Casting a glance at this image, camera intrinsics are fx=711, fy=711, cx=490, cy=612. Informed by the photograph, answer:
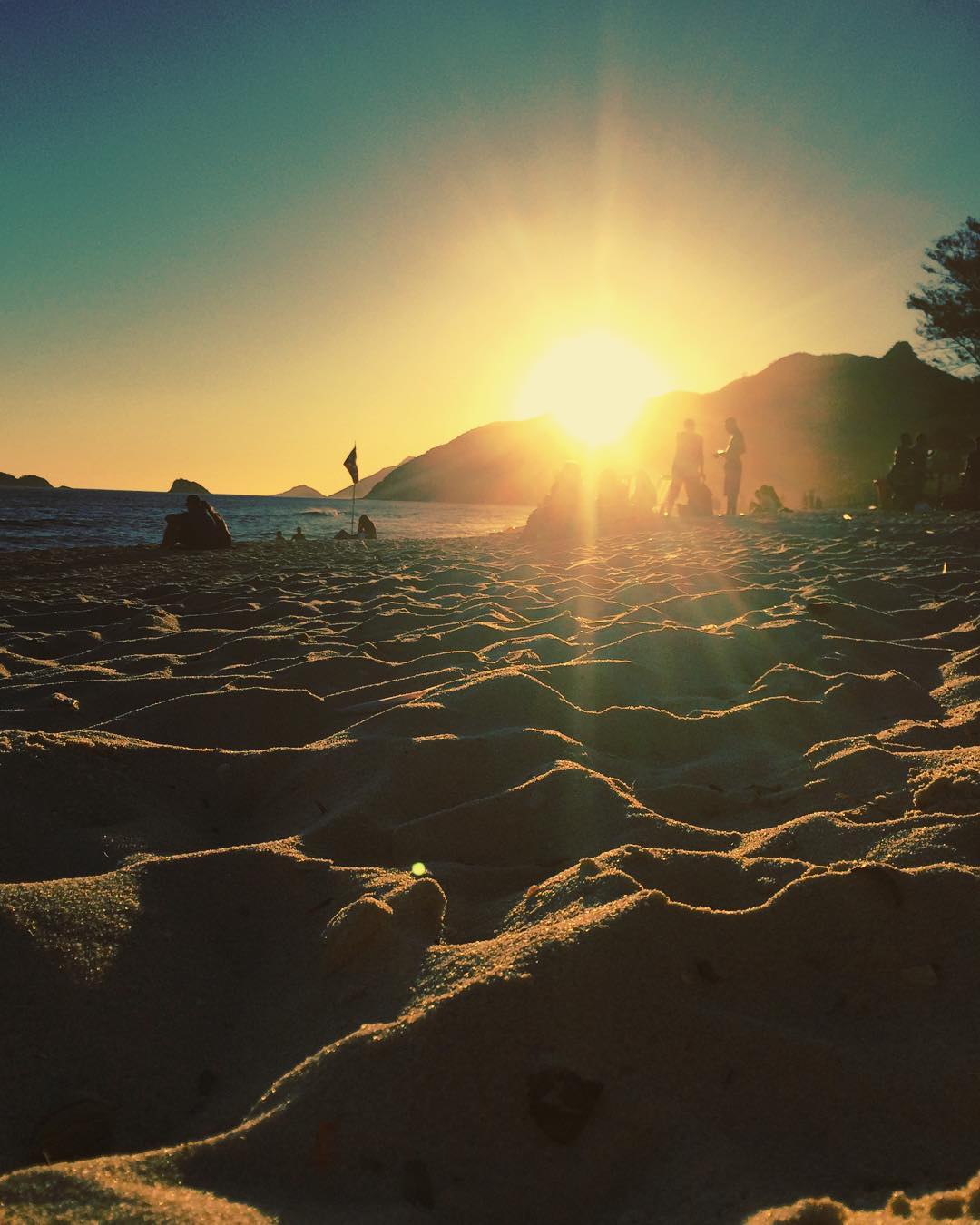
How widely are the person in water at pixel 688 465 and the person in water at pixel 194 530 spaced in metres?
9.13

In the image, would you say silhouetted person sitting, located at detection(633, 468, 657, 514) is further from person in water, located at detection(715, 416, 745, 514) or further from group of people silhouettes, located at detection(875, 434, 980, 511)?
group of people silhouettes, located at detection(875, 434, 980, 511)

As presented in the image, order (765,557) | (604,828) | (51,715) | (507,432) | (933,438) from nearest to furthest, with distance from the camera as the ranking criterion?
(604,828)
(51,715)
(765,557)
(933,438)
(507,432)

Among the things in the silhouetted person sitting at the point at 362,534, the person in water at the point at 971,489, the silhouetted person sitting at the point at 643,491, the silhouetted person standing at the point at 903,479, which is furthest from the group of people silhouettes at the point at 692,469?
the silhouetted person sitting at the point at 362,534

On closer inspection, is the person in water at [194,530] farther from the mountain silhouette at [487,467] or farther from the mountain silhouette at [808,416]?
the mountain silhouette at [487,467]

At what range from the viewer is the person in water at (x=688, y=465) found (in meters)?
14.9

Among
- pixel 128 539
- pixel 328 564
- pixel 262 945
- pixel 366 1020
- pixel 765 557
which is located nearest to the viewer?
pixel 366 1020

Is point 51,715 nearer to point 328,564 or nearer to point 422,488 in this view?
point 328,564

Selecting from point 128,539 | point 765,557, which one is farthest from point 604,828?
point 128,539

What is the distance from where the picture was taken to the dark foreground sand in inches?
30.7

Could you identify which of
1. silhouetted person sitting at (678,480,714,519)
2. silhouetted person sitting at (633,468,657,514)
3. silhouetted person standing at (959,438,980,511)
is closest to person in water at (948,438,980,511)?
silhouetted person standing at (959,438,980,511)

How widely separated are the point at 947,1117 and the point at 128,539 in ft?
56.4

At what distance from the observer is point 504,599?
4750 mm

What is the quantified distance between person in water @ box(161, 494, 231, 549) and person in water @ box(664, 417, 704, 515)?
9126 mm

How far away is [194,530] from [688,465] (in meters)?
9.81
